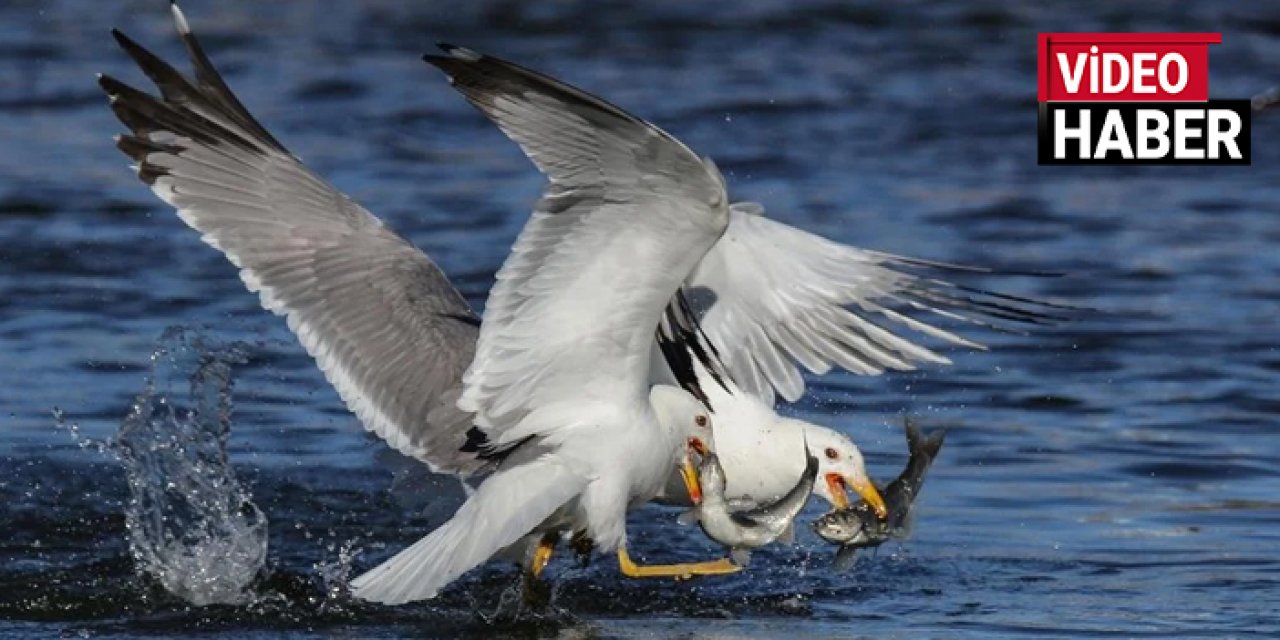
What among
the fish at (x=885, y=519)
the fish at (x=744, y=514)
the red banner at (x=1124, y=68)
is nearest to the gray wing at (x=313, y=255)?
the fish at (x=744, y=514)

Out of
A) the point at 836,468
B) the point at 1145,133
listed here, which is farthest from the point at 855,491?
the point at 1145,133

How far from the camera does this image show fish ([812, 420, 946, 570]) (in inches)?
284

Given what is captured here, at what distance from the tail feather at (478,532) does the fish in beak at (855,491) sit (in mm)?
875

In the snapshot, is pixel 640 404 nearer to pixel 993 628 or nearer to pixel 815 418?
pixel 993 628

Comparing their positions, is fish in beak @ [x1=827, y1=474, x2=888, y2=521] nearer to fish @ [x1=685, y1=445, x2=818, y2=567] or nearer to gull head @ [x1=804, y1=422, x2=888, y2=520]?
gull head @ [x1=804, y1=422, x2=888, y2=520]

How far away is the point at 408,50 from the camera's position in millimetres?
19375

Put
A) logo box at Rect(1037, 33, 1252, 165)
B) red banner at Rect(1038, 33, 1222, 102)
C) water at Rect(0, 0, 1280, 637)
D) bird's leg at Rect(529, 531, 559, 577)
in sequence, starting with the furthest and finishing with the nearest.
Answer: red banner at Rect(1038, 33, 1222, 102) < logo box at Rect(1037, 33, 1252, 165) < water at Rect(0, 0, 1280, 637) < bird's leg at Rect(529, 531, 559, 577)

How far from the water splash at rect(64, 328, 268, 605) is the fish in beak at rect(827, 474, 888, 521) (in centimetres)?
185

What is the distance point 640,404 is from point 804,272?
4.44ft

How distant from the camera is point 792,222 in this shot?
46.0ft

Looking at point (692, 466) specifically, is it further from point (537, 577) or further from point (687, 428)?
point (537, 577)

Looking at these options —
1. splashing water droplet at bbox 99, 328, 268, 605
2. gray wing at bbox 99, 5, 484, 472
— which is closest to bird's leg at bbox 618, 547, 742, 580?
gray wing at bbox 99, 5, 484, 472

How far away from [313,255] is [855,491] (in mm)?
1931

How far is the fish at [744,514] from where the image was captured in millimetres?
7133
